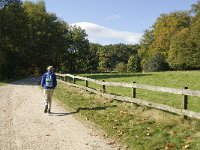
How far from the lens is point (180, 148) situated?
30.1ft

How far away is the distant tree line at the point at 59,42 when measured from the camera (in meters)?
57.1

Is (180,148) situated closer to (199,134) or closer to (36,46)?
(199,134)

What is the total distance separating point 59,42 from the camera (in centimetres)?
7912

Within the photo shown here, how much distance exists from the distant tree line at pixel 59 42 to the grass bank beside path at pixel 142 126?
38010 mm

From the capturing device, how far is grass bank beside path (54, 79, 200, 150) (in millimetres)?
9734

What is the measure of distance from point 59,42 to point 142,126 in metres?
68.5

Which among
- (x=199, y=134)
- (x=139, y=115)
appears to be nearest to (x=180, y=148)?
(x=199, y=134)

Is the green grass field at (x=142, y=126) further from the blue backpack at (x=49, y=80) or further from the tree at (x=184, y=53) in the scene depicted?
the tree at (x=184, y=53)

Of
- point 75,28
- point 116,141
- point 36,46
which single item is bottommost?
point 116,141

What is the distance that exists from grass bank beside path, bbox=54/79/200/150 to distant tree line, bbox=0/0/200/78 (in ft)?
125

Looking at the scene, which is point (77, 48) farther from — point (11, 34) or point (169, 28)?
point (11, 34)

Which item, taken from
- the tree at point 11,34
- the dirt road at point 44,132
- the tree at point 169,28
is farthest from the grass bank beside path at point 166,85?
the tree at point 169,28

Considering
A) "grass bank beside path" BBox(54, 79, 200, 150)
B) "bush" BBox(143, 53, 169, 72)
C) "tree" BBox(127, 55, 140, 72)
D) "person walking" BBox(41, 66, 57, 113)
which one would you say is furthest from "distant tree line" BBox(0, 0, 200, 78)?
"grass bank beside path" BBox(54, 79, 200, 150)

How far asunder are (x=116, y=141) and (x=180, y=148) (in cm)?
204
